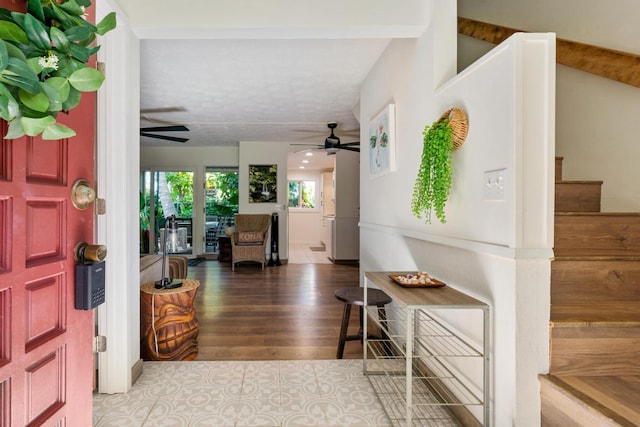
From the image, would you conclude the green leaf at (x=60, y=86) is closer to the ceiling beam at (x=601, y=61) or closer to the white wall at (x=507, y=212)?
the white wall at (x=507, y=212)

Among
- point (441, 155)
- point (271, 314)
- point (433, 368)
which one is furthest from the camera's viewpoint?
point (271, 314)

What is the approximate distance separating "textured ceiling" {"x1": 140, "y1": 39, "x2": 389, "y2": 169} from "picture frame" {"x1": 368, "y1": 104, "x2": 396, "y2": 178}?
0.61 m

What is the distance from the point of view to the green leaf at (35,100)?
71 cm

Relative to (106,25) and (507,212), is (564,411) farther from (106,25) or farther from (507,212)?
(106,25)

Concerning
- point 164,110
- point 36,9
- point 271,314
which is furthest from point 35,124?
point 164,110

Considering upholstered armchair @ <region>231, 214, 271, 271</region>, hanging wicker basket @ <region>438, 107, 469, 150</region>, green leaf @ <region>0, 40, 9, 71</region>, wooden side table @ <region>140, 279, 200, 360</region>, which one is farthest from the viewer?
upholstered armchair @ <region>231, 214, 271, 271</region>

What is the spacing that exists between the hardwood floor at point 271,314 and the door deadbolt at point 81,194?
6.25 ft

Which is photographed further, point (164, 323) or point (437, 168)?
point (164, 323)

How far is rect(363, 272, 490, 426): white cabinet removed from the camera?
1493 mm

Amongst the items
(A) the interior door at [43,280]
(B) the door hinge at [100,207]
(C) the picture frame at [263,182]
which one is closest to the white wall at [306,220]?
(C) the picture frame at [263,182]

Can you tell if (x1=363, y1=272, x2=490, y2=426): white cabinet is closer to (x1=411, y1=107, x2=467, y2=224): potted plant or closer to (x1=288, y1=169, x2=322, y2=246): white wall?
(x1=411, y1=107, x2=467, y2=224): potted plant

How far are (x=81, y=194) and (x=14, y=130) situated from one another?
30cm

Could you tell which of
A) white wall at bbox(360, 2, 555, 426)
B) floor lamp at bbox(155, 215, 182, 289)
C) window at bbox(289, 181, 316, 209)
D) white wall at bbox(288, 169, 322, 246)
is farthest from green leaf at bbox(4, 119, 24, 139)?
window at bbox(289, 181, 316, 209)

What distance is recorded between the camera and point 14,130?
2.35 ft
